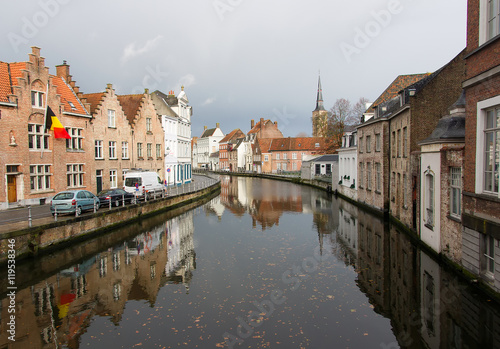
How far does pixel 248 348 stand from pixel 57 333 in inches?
163

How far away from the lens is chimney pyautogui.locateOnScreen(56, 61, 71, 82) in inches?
1143

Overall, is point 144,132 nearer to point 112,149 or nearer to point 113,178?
point 112,149

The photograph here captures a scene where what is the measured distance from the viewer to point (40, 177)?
75.6 ft

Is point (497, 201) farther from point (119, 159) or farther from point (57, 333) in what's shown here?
point (119, 159)

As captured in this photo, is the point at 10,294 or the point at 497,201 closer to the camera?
the point at 497,201

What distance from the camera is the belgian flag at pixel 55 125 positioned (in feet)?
74.9

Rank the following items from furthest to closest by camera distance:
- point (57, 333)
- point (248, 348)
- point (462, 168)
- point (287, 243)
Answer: point (287, 243) < point (462, 168) < point (57, 333) < point (248, 348)

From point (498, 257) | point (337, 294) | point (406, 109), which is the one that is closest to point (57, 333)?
point (337, 294)

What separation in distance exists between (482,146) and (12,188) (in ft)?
74.7

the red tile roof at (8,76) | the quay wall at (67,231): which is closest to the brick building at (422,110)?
the quay wall at (67,231)

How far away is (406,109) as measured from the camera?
1853 cm

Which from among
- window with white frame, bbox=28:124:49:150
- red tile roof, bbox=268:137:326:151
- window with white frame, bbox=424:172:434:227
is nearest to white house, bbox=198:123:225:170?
red tile roof, bbox=268:137:326:151

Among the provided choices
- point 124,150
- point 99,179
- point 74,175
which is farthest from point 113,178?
point 74,175

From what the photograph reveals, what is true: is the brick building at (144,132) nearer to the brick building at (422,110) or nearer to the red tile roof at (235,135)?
the brick building at (422,110)
